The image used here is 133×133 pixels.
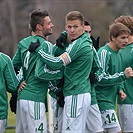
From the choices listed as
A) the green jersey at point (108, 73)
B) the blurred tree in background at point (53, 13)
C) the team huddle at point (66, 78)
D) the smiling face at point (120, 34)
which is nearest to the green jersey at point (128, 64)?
the team huddle at point (66, 78)

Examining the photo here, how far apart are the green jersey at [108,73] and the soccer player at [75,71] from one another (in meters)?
0.79

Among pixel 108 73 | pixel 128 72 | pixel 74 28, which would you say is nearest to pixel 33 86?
pixel 74 28

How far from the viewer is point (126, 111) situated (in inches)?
396

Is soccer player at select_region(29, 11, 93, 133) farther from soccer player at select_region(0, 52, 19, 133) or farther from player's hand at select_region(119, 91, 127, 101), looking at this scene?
player's hand at select_region(119, 91, 127, 101)

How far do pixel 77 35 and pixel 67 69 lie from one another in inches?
19.4

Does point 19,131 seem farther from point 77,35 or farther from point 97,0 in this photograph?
point 97,0

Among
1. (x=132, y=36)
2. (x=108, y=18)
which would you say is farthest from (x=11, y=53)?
(x=132, y=36)

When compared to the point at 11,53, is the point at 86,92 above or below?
below

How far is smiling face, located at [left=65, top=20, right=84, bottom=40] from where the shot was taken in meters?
8.75

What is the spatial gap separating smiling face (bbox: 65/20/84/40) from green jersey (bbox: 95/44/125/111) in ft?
2.95

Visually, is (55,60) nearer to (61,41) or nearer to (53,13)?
(61,41)

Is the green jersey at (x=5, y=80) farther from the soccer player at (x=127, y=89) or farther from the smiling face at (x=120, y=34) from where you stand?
the soccer player at (x=127, y=89)

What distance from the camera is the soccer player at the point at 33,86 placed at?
28.9ft

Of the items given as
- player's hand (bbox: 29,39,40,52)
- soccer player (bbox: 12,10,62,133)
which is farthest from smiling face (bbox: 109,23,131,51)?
player's hand (bbox: 29,39,40,52)
